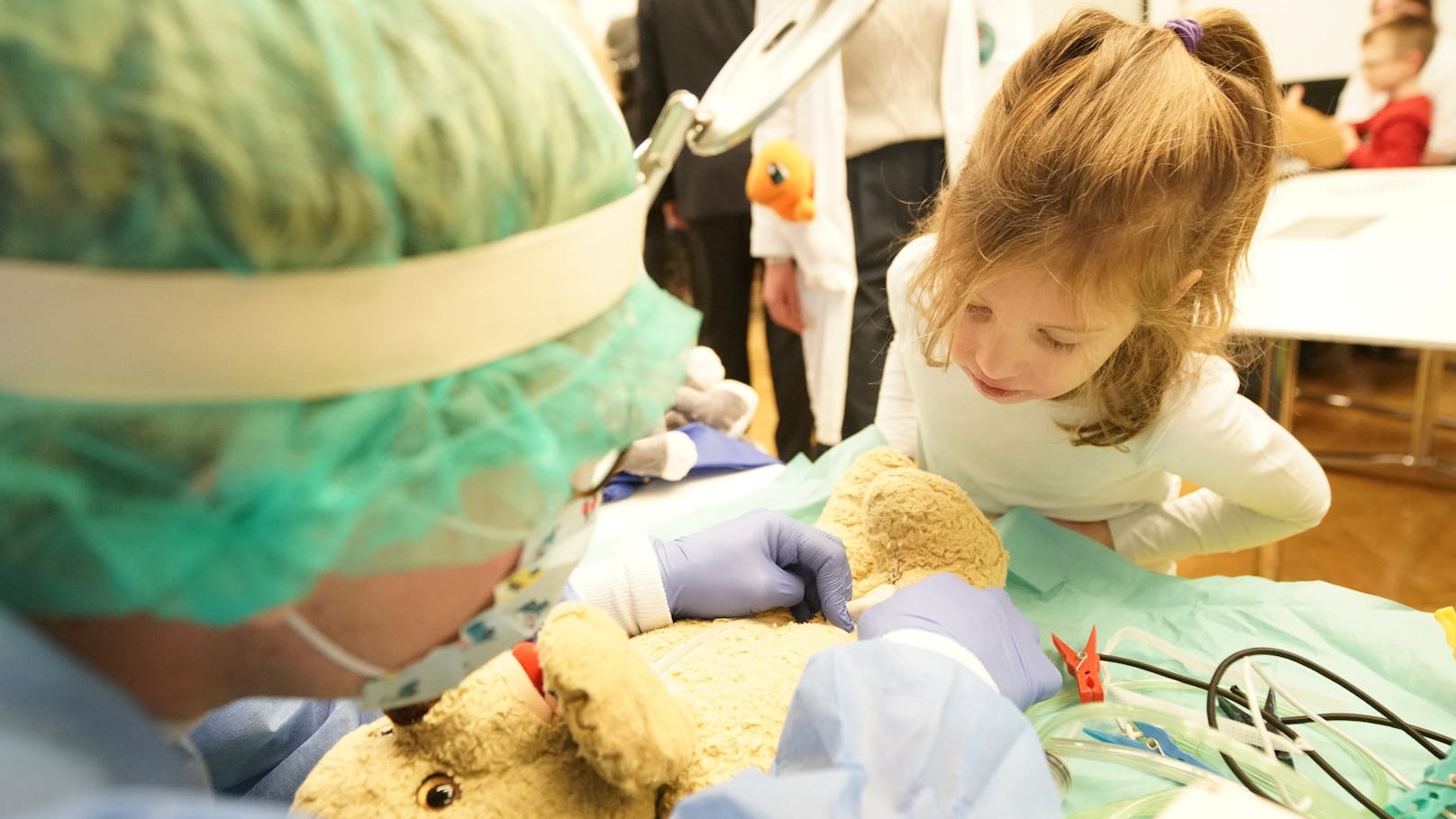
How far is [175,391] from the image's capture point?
0.98 feet

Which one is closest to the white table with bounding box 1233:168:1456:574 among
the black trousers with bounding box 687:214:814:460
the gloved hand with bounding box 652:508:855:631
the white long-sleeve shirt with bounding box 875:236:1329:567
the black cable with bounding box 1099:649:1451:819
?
the white long-sleeve shirt with bounding box 875:236:1329:567

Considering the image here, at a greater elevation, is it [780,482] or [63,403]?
[63,403]

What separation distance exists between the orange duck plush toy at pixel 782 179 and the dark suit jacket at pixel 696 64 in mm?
310

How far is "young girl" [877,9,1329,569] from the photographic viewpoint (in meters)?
0.75

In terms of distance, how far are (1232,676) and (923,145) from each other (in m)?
1.03

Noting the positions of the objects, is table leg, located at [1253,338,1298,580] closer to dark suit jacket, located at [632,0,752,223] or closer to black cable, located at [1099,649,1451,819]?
black cable, located at [1099,649,1451,819]

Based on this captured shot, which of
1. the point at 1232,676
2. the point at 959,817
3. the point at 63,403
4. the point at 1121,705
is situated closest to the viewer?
the point at 63,403

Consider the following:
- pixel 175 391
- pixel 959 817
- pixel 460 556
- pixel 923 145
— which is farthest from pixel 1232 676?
pixel 923 145

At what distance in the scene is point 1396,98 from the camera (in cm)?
272

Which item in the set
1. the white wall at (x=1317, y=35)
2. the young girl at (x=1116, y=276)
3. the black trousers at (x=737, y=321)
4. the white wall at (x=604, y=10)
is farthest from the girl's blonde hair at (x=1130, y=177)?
the white wall at (x=604, y=10)

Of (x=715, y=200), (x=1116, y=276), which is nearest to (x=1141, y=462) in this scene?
(x=1116, y=276)

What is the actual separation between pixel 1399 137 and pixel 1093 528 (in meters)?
2.30

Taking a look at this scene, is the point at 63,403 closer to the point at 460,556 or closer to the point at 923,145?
the point at 460,556

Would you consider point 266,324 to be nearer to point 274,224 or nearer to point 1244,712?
point 274,224
